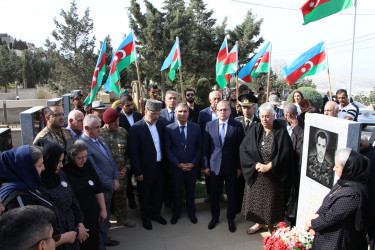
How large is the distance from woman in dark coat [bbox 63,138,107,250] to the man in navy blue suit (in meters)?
1.44

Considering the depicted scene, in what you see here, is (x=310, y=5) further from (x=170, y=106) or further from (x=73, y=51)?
(x=73, y=51)

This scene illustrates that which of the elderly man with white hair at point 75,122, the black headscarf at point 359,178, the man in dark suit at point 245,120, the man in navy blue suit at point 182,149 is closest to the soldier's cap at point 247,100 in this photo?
the man in dark suit at point 245,120

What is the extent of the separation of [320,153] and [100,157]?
8.67ft

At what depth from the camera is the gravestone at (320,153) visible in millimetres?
2943

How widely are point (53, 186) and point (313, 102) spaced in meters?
6.34

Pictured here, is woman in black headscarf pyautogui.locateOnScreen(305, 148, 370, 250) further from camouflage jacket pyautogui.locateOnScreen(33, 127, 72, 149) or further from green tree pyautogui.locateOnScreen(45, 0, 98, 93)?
green tree pyautogui.locateOnScreen(45, 0, 98, 93)

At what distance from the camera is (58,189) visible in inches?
101

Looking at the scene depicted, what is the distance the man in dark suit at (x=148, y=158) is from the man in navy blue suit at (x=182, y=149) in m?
0.17

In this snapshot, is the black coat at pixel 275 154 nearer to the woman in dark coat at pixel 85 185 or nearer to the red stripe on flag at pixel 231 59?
the woman in dark coat at pixel 85 185

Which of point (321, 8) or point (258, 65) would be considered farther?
point (258, 65)

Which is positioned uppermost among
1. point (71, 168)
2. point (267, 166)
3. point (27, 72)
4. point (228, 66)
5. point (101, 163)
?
point (27, 72)

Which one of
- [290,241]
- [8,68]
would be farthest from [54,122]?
[8,68]

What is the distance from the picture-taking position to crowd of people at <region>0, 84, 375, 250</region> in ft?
8.04

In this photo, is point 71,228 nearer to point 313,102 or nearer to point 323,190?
point 323,190
